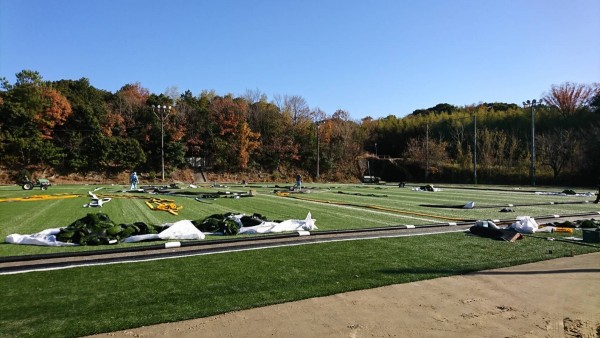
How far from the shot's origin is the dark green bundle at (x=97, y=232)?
25.1ft

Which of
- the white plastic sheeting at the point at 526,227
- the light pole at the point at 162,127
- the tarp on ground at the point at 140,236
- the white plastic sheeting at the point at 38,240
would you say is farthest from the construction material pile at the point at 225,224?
the light pole at the point at 162,127

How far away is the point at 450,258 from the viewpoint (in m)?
6.66

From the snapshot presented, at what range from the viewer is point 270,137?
2111 inches

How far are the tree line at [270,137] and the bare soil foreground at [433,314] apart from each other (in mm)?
37646

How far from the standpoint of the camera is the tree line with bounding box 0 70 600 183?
38.4m

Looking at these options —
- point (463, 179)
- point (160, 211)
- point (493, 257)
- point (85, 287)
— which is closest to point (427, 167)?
point (463, 179)

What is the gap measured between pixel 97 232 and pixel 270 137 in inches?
1811

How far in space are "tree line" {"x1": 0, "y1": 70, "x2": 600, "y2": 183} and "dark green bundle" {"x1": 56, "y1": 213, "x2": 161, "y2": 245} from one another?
32.2 metres

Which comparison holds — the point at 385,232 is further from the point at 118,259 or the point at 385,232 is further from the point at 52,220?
the point at 52,220

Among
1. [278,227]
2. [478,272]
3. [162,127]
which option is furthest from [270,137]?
[478,272]

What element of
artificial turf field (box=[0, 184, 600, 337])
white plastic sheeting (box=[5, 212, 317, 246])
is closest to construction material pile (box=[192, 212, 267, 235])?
white plastic sheeting (box=[5, 212, 317, 246])

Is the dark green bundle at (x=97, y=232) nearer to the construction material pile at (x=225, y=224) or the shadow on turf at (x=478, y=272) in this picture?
the construction material pile at (x=225, y=224)

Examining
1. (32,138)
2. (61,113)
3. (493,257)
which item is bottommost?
(493,257)

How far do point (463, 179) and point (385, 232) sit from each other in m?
40.9
